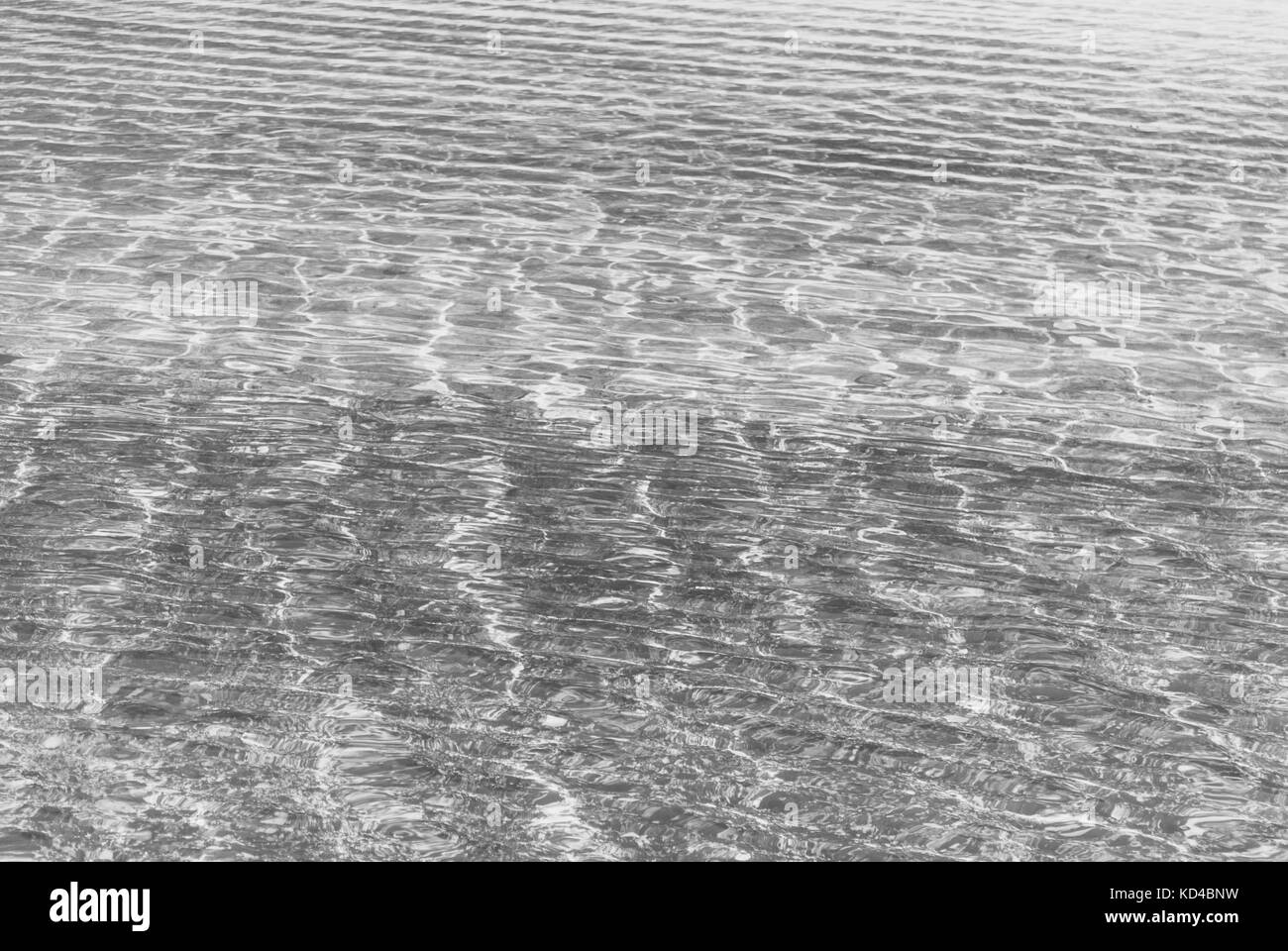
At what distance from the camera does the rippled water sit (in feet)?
29.5

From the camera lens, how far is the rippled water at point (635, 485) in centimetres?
898

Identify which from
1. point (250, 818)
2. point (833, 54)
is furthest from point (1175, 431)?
point (833, 54)

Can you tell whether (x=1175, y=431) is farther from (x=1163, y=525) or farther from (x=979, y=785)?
(x=979, y=785)
